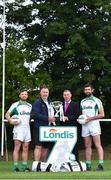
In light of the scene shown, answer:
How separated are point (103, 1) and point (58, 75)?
13.3 ft

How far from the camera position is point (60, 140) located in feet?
41.5

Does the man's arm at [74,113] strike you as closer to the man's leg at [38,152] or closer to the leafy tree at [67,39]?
the man's leg at [38,152]

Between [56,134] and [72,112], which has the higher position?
[72,112]

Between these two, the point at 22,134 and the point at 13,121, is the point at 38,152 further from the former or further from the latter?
the point at 13,121

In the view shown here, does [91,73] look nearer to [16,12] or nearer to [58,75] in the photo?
[58,75]

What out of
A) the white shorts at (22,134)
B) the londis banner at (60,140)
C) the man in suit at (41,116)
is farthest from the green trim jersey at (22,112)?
the londis banner at (60,140)

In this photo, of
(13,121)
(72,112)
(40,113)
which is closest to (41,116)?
(40,113)

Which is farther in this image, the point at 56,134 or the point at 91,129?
the point at 91,129

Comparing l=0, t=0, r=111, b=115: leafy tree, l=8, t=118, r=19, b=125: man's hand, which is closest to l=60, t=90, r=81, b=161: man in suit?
l=8, t=118, r=19, b=125: man's hand

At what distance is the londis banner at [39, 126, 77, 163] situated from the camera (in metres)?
12.4

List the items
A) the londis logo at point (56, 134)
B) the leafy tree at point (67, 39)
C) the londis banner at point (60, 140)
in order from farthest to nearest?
the leafy tree at point (67, 39) → the londis logo at point (56, 134) → the londis banner at point (60, 140)

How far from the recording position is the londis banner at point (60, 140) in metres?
12.4

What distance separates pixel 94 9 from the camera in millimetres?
29859

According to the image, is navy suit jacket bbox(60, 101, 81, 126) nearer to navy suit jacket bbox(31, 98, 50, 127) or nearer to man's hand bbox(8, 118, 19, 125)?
navy suit jacket bbox(31, 98, 50, 127)
